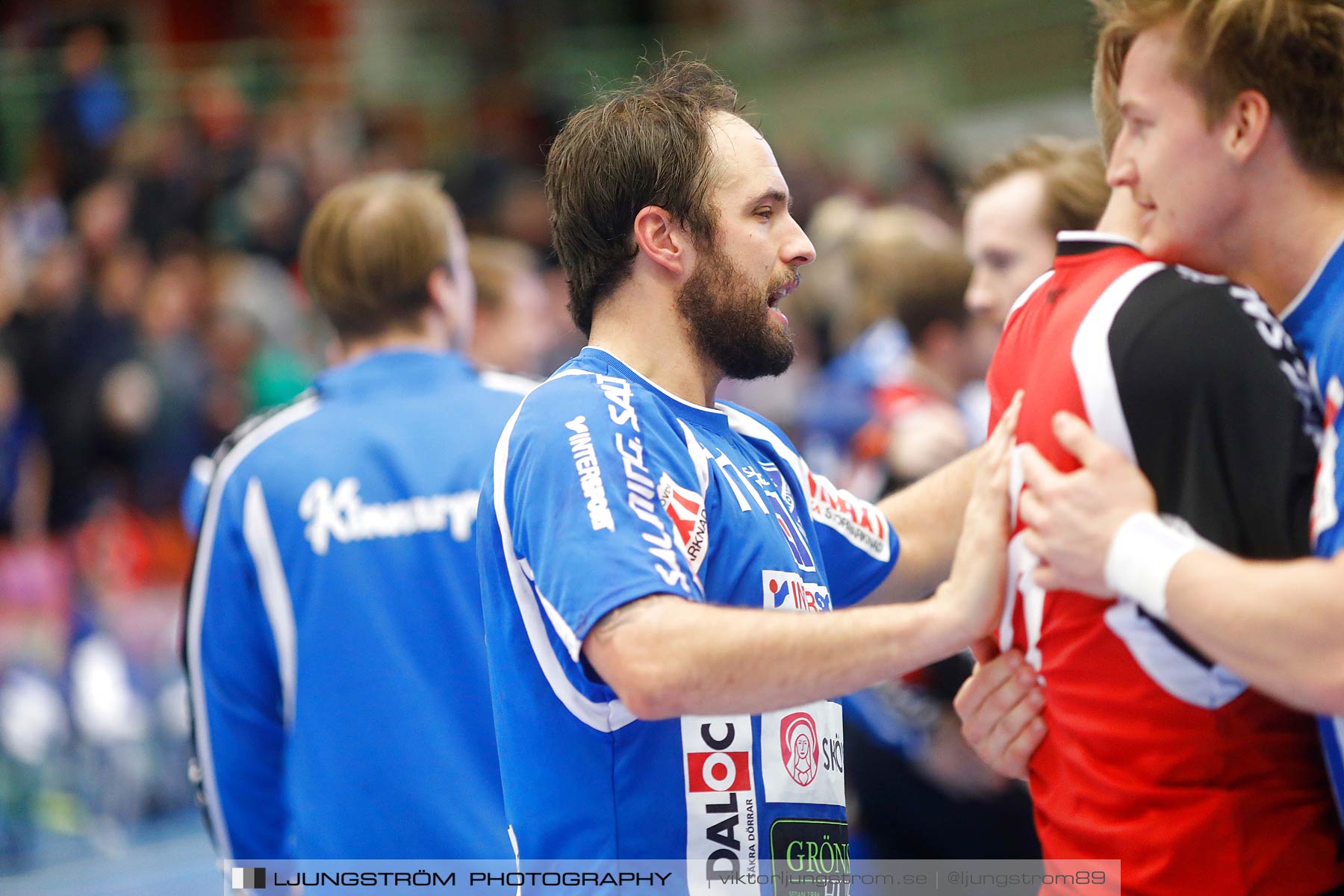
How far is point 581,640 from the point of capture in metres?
2.12

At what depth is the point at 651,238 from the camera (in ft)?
8.32

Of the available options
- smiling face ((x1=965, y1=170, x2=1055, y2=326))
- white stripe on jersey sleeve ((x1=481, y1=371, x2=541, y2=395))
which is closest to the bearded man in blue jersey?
white stripe on jersey sleeve ((x1=481, y1=371, x2=541, y2=395))

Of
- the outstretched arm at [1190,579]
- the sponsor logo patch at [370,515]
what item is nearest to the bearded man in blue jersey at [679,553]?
the outstretched arm at [1190,579]

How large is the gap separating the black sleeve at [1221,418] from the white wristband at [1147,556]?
64 mm

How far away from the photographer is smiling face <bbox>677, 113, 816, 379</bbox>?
8.34 feet

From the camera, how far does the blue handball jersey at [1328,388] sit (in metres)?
1.85

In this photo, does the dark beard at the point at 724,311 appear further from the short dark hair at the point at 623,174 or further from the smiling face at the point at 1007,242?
the smiling face at the point at 1007,242

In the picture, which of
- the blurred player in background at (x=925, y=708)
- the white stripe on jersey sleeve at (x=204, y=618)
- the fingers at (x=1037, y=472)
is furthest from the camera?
the blurred player in background at (x=925, y=708)

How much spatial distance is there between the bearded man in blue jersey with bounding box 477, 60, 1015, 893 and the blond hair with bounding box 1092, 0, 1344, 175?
1.89 ft

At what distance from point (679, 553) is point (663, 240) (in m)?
0.65

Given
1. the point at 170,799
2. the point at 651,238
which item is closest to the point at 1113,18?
the point at 651,238

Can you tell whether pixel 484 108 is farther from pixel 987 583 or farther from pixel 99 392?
pixel 987 583

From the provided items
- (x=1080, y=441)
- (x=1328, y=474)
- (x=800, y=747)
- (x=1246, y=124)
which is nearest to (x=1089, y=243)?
(x=1246, y=124)

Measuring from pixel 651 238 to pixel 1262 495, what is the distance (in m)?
1.16
